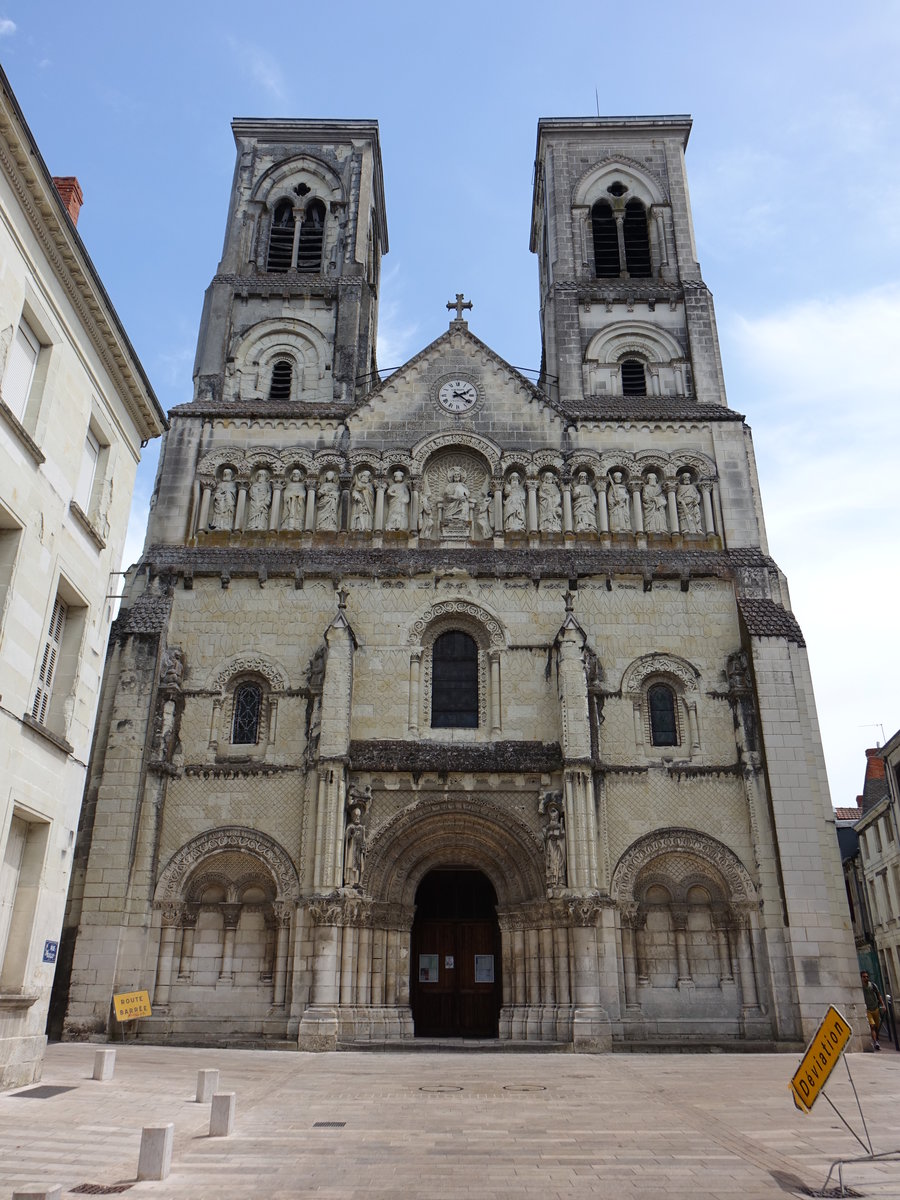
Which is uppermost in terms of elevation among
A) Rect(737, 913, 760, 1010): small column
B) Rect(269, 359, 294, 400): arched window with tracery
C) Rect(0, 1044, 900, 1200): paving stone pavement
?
Rect(269, 359, 294, 400): arched window with tracery

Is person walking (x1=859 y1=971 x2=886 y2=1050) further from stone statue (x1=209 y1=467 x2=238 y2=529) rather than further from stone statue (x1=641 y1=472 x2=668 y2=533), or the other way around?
stone statue (x1=209 y1=467 x2=238 y2=529)

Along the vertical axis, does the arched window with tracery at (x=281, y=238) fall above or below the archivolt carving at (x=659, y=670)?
above

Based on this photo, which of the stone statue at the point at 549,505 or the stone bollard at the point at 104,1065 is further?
the stone statue at the point at 549,505

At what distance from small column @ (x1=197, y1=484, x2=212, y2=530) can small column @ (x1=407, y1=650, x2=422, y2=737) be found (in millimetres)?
6397

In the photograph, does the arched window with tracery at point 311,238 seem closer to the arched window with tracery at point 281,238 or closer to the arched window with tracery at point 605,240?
the arched window with tracery at point 281,238

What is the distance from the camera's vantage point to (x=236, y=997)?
62.4 ft

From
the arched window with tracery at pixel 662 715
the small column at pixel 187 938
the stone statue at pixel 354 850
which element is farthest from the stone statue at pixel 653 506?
the small column at pixel 187 938

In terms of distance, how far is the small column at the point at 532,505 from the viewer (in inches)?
913

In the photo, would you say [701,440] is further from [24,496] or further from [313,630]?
[24,496]

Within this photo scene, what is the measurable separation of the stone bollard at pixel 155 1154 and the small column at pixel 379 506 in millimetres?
16985

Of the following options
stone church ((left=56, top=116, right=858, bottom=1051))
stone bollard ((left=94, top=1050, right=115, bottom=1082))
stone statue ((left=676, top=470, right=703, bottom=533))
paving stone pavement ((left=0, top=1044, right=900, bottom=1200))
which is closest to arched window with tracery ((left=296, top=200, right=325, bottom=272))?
stone church ((left=56, top=116, right=858, bottom=1051))

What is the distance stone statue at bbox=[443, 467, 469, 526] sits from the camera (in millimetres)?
23297

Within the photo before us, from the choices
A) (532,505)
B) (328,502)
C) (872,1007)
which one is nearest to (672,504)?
(532,505)

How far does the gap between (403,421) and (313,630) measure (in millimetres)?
6522
